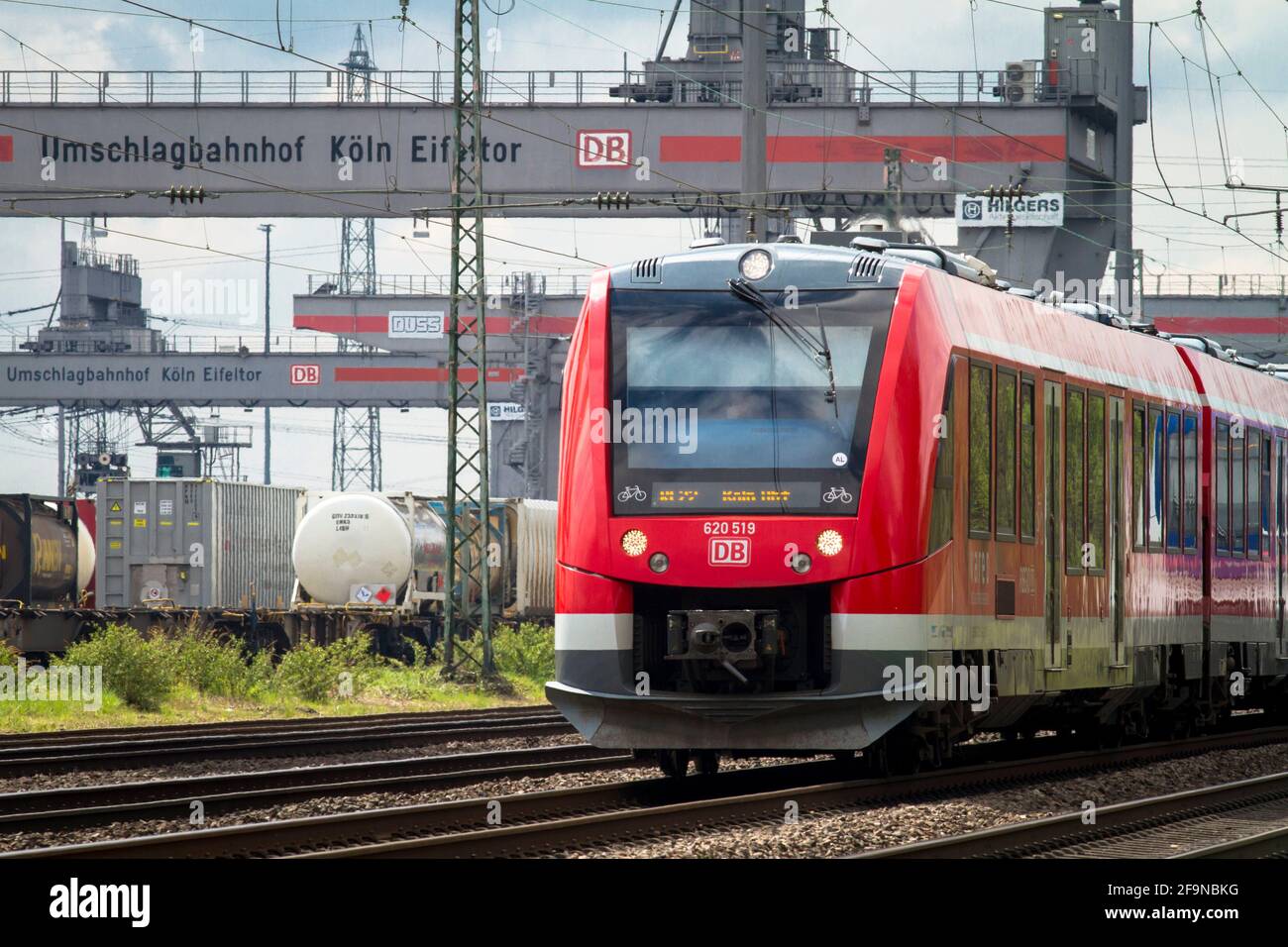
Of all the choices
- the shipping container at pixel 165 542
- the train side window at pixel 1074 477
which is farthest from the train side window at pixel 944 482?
the shipping container at pixel 165 542

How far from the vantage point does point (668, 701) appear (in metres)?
12.1

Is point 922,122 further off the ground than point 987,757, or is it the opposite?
point 922,122

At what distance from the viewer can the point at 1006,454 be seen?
1357 centimetres

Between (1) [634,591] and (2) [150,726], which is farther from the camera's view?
(2) [150,726]

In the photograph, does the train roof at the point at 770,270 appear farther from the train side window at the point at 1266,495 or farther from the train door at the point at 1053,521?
the train side window at the point at 1266,495

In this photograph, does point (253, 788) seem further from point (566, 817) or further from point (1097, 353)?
point (1097, 353)

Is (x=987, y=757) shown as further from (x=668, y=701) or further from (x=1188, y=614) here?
(x=668, y=701)

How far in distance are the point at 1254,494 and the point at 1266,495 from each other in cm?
41

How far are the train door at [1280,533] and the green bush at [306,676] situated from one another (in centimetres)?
1280

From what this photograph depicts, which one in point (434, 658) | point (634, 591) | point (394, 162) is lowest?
point (434, 658)
